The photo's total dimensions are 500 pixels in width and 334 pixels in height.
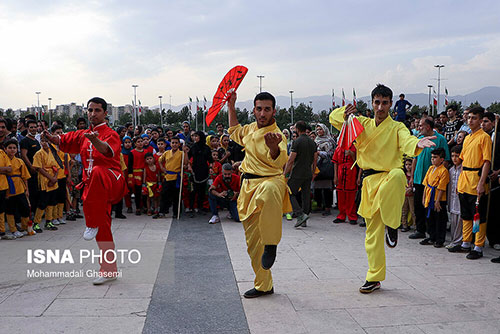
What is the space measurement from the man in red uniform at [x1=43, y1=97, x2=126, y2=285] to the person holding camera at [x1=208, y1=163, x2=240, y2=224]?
363 centimetres

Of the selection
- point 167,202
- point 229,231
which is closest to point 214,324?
point 229,231

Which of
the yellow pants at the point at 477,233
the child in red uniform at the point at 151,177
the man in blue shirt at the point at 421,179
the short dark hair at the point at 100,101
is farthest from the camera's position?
the child in red uniform at the point at 151,177

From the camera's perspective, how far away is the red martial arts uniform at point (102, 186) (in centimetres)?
467

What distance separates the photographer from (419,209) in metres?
7.08

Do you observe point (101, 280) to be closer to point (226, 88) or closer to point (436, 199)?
point (226, 88)

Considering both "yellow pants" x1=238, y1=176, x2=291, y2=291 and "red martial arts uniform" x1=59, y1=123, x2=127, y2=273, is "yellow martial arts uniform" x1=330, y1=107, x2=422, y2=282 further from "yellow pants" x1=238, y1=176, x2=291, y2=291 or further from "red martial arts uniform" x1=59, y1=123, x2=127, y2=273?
"red martial arts uniform" x1=59, y1=123, x2=127, y2=273

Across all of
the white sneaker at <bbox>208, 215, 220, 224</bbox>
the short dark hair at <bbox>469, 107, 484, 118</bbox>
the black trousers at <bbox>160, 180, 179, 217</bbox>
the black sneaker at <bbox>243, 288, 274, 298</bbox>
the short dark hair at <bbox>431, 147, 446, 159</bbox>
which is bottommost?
the white sneaker at <bbox>208, 215, 220, 224</bbox>

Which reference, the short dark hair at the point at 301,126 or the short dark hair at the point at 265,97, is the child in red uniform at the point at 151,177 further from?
the short dark hair at the point at 265,97

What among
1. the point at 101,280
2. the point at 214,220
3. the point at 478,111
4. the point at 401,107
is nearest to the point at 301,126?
the point at 214,220

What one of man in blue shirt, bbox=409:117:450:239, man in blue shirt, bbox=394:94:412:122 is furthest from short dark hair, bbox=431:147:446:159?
man in blue shirt, bbox=394:94:412:122

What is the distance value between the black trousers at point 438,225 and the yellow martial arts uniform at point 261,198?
3.34m

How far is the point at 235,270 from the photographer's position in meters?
5.19

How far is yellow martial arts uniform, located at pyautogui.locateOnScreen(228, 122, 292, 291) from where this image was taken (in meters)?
4.00

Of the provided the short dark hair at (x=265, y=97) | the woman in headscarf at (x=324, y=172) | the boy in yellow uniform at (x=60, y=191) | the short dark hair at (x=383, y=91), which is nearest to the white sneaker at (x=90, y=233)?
the short dark hair at (x=265, y=97)
